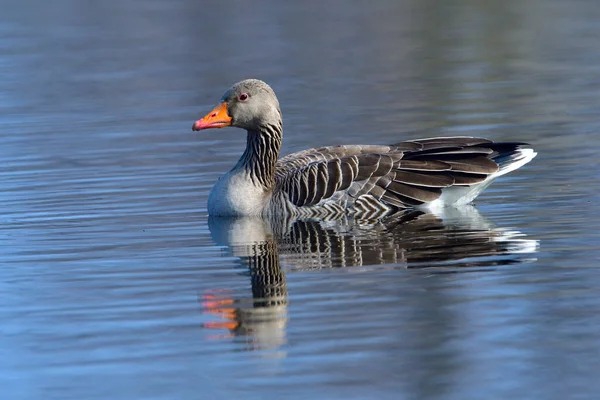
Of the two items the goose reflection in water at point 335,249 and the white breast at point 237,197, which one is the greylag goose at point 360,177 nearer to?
the white breast at point 237,197

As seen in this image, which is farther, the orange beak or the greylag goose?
the orange beak

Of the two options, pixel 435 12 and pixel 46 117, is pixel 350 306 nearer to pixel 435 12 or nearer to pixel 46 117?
pixel 46 117

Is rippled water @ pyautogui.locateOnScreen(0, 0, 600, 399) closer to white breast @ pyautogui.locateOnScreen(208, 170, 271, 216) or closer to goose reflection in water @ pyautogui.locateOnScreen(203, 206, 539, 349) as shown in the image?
goose reflection in water @ pyautogui.locateOnScreen(203, 206, 539, 349)

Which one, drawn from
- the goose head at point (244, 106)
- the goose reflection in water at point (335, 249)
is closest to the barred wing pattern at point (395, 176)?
the goose reflection in water at point (335, 249)

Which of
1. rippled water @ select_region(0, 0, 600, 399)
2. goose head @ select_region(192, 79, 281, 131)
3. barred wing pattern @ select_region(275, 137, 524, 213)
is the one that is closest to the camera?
rippled water @ select_region(0, 0, 600, 399)

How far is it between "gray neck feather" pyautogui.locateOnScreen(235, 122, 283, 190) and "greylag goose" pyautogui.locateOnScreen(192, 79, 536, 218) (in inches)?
0.6

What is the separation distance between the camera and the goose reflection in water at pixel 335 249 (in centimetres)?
1027

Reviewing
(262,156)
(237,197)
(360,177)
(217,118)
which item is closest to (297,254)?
(360,177)

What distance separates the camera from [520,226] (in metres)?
13.2

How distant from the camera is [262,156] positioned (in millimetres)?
→ 15273

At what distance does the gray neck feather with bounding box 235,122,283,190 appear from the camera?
1511 centimetres

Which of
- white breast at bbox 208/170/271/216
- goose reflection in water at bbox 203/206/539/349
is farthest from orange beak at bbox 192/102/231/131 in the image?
goose reflection in water at bbox 203/206/539/349

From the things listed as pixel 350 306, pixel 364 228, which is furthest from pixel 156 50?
pixel 350 306

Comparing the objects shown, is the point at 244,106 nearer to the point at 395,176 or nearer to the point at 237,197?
the point at 237,197
